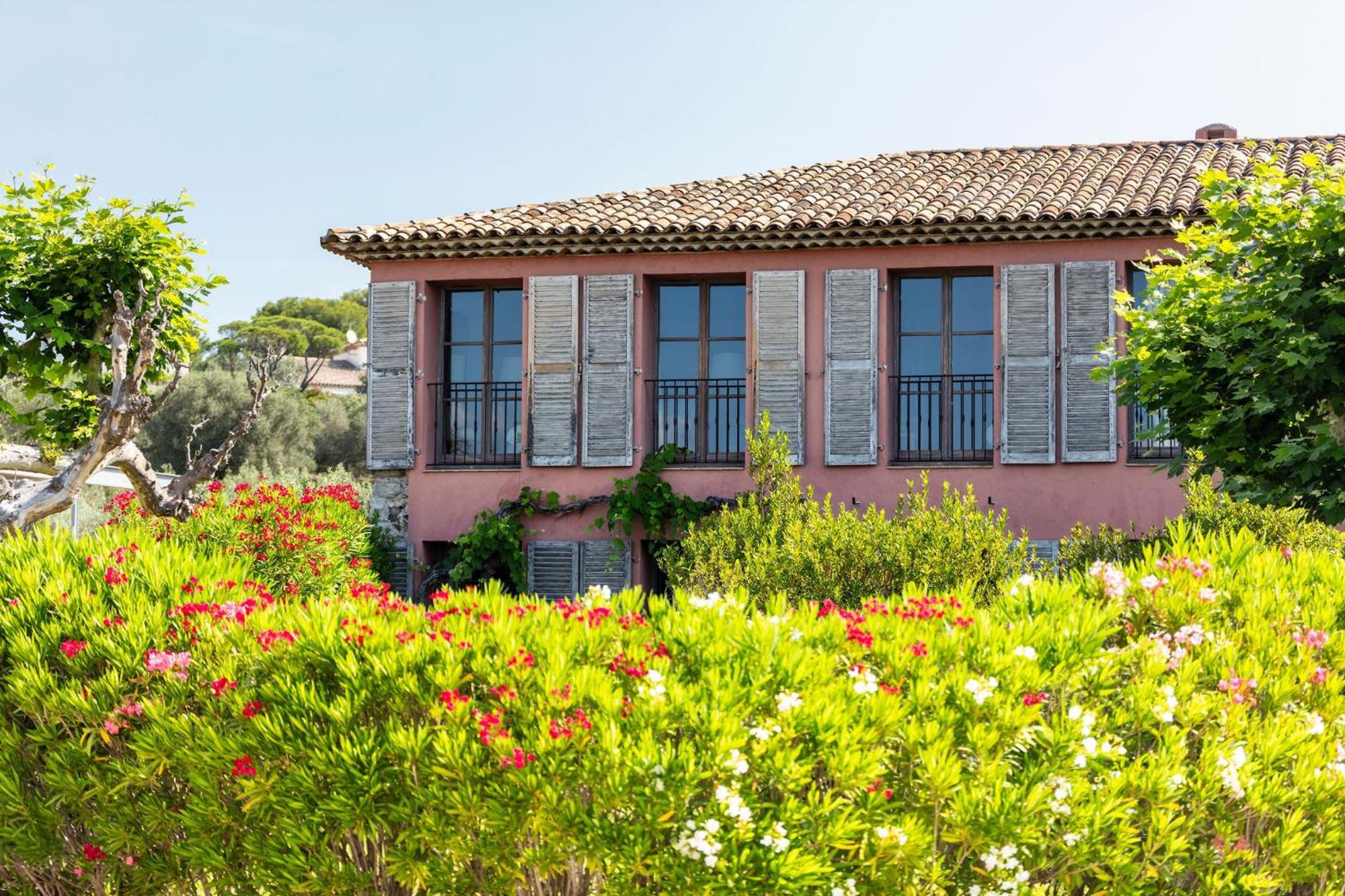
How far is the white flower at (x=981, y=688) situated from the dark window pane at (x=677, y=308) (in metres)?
12.2

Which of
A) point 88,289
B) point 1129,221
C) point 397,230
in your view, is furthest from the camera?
point 397,230

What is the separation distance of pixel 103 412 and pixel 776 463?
6056 mm

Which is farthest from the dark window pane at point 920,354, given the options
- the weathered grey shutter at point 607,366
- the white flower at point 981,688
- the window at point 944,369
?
the white flower at point 981,688

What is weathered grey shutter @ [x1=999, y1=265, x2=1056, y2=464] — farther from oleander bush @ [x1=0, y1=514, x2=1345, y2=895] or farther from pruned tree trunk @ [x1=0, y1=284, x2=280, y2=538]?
oleander bush @ [x1=0, y1=514, x2=1345, y2=895]

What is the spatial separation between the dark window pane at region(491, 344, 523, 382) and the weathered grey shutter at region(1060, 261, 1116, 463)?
6358mm

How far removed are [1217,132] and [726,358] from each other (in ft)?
28.2

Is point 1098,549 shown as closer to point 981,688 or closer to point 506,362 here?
point 506,362

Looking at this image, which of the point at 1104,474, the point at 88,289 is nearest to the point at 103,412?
the point at 88,289

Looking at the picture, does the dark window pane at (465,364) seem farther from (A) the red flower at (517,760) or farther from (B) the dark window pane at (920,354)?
(A) the red flower at (517,760)

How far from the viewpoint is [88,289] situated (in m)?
12.6

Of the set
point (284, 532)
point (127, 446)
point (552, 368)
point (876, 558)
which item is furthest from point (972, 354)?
point (127, 446)

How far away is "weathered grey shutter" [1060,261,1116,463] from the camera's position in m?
14.9

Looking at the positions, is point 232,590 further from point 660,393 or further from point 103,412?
point 660,393

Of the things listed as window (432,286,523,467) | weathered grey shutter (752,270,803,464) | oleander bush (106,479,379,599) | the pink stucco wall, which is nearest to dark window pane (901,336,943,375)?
the pink stucco wall
